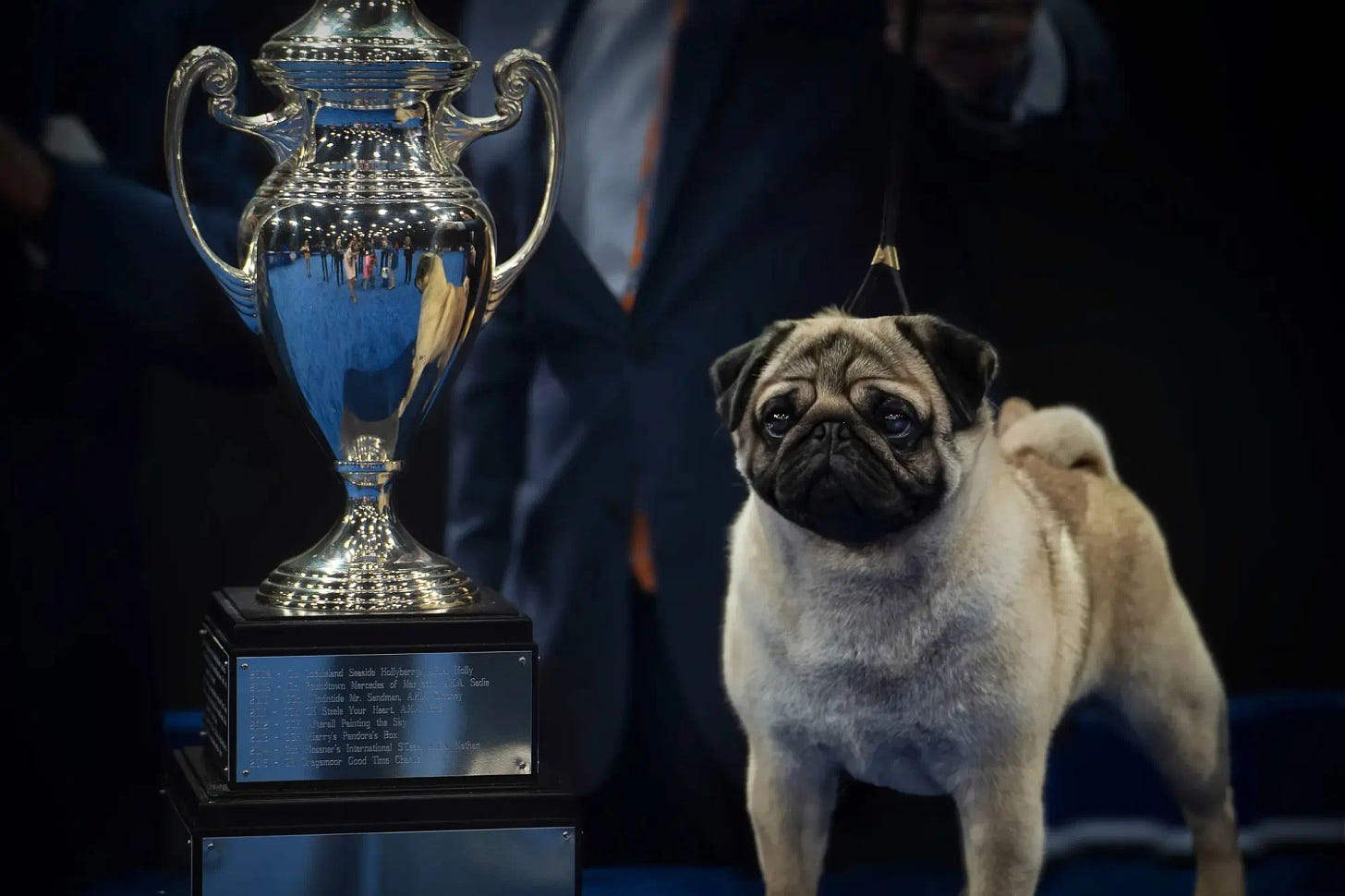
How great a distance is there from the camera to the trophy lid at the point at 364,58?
7.64 ft

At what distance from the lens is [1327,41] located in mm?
2955

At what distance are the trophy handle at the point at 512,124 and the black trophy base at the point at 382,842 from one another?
0.63 metres

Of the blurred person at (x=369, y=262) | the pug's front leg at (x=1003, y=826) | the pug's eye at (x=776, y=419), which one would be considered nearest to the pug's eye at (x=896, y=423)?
the pug's eye at (x=776, y=419)

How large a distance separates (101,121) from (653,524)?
982 millimetres

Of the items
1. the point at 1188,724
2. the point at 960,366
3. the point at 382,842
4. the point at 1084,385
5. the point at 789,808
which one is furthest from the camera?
the point at 1084,385

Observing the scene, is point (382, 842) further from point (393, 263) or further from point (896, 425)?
point (896, 425)

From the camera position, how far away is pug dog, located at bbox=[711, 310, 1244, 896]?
7.76 ft

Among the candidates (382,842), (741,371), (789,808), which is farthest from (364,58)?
(789,808)

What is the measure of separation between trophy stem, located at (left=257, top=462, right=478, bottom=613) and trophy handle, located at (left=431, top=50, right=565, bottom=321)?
28 cm

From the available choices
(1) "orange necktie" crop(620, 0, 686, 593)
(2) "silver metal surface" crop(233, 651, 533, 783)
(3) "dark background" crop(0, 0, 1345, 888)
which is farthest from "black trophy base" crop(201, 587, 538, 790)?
(1) "orange necktie" crop(620, 0, 686, 593)

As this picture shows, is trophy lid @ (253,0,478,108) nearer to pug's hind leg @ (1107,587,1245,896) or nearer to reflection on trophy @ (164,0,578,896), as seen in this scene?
reflection on trophy @ (164,0,578,896)

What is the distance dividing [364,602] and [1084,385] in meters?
1.20

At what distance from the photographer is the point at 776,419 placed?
7.89 feet

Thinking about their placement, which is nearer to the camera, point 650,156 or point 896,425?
point 896,425
